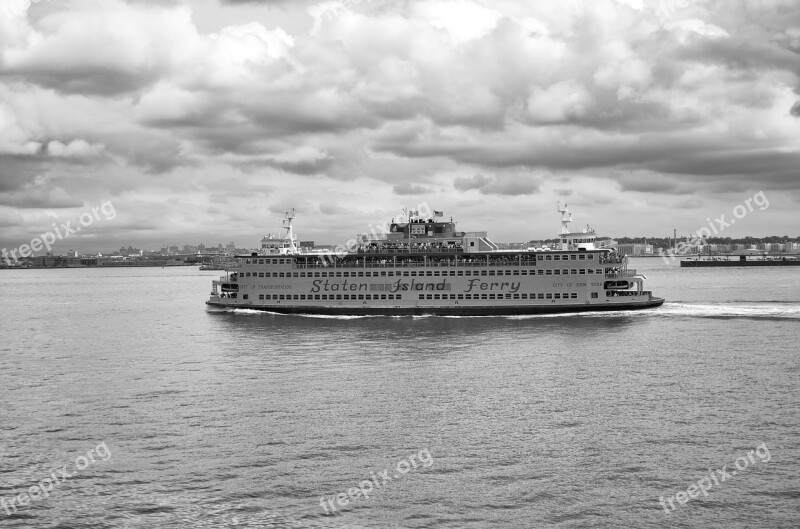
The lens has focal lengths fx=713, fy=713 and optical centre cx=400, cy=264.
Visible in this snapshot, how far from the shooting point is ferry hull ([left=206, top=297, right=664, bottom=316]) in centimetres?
6844

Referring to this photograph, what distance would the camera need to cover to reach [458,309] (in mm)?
70312

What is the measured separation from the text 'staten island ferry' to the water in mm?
18416

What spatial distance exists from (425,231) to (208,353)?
33.8 m

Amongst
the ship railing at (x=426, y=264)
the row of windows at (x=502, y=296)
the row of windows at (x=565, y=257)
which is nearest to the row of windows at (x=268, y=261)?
the ship railing at (x=426, y=264)

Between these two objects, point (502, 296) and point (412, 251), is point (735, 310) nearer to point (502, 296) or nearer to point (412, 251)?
point (502, 296)

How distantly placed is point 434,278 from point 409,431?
45.4 meters

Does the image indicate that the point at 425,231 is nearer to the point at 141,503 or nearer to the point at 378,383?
the point at 378,383

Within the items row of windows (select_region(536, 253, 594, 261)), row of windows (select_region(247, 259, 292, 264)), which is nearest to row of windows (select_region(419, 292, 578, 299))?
row of windows (select_region(536, 253, 594, 261))

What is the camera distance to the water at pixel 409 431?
2019cm

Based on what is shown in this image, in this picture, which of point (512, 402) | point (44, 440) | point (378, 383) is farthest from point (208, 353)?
point (512, 402)

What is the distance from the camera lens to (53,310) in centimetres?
8819

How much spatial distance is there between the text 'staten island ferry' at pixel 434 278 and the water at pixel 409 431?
18.4 metres

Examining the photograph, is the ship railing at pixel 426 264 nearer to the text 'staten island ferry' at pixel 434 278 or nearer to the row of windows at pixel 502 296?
the text 'staten island ferry' at pixel 434 278

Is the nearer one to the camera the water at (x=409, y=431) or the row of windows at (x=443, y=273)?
the water at (x=409, y=431)
